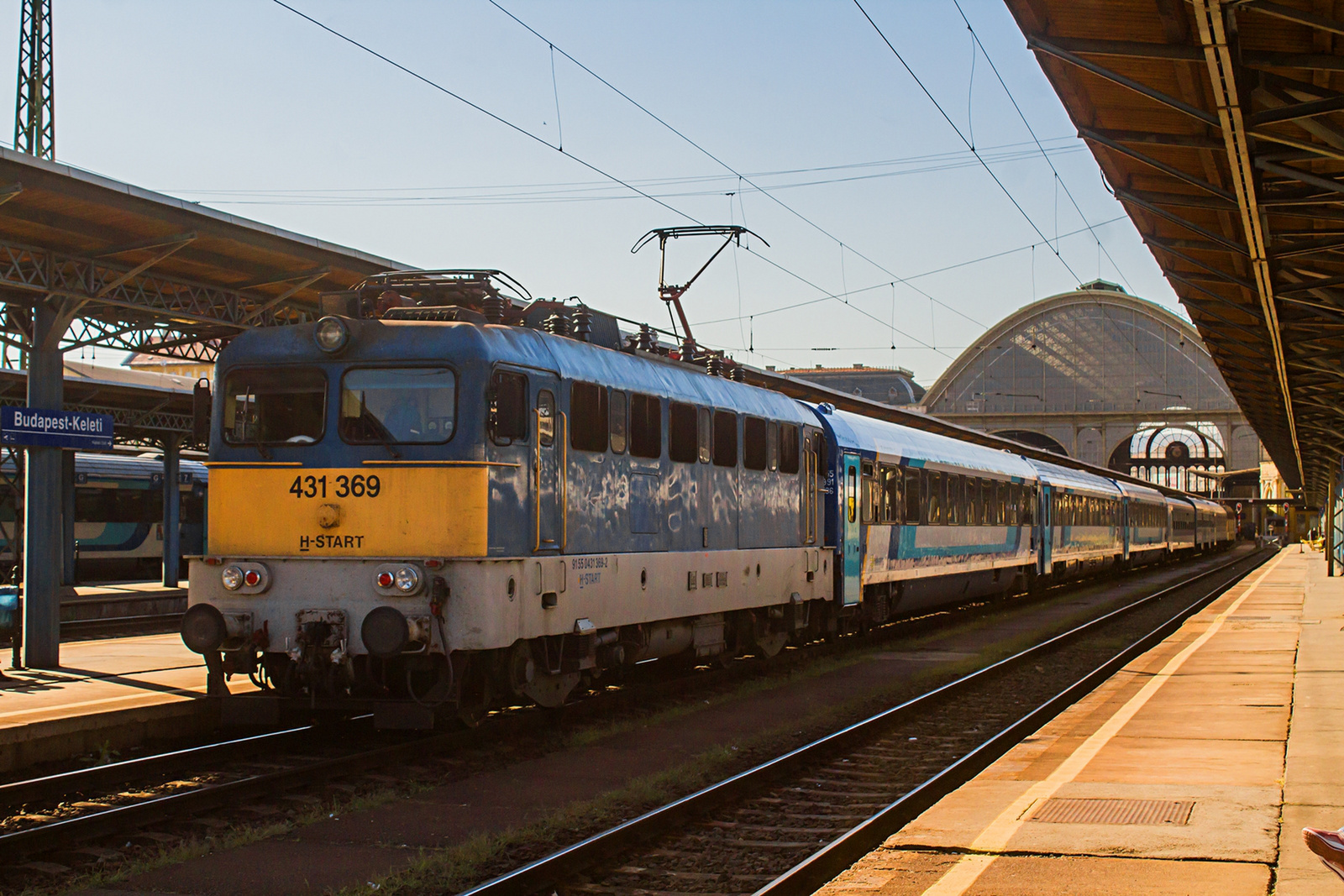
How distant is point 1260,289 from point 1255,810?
9056mm

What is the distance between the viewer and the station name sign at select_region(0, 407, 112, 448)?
14023 millimetres

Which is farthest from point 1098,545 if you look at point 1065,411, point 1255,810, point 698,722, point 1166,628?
point 1065,411

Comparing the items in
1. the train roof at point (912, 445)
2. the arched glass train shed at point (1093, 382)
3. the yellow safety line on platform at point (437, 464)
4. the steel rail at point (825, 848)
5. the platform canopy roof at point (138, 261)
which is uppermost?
the arched glass train shed at point (1093, 382)

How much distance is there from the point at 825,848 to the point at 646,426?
6.07 metres

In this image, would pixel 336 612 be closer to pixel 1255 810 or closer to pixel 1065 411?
pixel 1255 810

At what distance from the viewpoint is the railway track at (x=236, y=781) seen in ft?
26.1

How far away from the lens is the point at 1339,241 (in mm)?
14289

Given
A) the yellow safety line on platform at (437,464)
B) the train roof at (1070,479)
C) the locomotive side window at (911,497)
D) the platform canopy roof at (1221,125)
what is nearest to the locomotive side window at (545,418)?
the yellow safety line on platform at (437,464)

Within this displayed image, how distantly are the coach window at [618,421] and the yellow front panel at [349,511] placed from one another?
2.26 meters

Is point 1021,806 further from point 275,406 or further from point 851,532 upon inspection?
point 851,532

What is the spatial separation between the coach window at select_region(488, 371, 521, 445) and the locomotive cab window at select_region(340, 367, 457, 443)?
320mm

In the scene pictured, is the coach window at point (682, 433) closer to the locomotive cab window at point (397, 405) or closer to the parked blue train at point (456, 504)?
the parked blue train at point (456, 504)

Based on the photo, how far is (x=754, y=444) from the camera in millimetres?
15398

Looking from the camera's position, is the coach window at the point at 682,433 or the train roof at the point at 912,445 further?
the train roof at the point at 912,445
